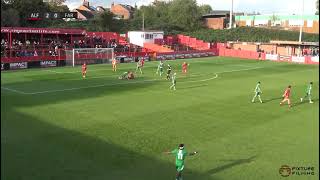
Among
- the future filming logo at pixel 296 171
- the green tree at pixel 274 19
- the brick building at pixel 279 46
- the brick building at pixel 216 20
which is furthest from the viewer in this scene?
the brick building at pixel 216 20

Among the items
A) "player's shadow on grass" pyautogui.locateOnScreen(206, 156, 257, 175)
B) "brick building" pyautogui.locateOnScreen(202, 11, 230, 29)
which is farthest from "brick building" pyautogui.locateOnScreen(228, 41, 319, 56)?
"player's shadow on grass" pyautogui.locateOnScreen(206, 156, 257, 175)

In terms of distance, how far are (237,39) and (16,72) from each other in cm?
5847

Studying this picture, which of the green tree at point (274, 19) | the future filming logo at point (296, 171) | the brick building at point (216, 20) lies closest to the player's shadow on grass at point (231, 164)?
the future filming logo at point (296, 171)

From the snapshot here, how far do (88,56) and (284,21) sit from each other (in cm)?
7585

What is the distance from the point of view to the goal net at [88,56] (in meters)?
54.9

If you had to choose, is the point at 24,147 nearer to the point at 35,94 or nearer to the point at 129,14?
the point at 35,94

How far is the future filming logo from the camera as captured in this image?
15.1 m

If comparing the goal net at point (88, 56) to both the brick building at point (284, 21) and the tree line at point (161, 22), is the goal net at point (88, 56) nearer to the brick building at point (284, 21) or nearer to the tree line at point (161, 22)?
the tree line at point (161, 22)

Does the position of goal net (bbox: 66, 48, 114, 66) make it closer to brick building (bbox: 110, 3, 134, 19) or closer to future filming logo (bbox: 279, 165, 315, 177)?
future filming logo (bbox: 279, 165, 315, 177)

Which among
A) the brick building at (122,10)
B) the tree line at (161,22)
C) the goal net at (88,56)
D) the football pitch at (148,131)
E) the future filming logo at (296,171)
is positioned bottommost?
the future filming logo at (296,171)

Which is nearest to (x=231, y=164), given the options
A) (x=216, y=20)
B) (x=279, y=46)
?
(x=279, y=46)

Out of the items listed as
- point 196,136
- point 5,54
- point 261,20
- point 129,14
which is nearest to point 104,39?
point 5,54

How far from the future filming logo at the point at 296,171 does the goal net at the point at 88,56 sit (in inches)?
1671

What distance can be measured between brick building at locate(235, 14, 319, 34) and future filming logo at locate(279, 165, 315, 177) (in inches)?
3556
